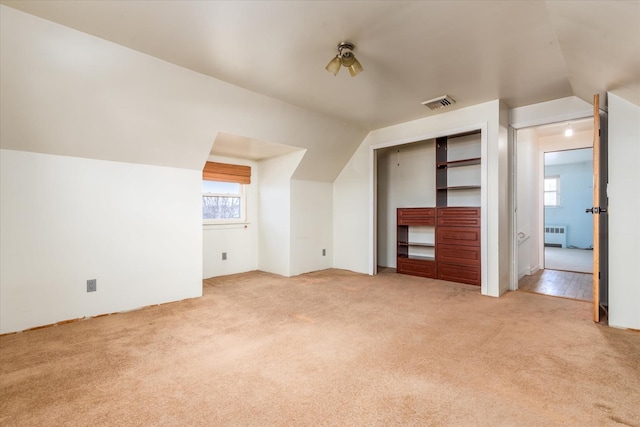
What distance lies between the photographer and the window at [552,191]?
8750 millimetres

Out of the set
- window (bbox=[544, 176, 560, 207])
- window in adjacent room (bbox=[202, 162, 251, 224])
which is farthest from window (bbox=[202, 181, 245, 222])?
window (bbox=[544, 176, 560, 207])

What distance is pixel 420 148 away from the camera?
500 cm

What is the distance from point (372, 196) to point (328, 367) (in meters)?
3.26

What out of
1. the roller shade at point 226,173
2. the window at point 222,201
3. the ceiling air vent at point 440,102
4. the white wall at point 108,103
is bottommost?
the window at point 222,201

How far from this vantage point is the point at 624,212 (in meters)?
2.64

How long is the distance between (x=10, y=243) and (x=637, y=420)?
443cm

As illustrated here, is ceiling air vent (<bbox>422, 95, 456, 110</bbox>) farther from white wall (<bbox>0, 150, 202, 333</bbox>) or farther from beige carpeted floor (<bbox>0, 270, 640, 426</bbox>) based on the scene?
white wall (<bbox>0, 150, 202, 333</bbox>)

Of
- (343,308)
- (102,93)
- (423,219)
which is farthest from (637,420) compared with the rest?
(102,93)

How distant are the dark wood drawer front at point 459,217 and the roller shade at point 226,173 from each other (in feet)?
10.4

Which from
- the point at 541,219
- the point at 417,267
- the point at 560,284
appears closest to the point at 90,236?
the point at 417,267

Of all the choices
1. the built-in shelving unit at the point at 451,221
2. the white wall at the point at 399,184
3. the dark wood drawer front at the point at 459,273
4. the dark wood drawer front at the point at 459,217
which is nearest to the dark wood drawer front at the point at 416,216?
the built-in shelving unit at the point at 451,221

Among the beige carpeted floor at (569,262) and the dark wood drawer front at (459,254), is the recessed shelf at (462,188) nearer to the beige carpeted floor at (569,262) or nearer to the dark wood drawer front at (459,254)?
the dark wood drawer front at (459,254)

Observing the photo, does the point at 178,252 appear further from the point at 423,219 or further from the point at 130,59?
the point at 423,219

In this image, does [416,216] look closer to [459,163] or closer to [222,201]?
[459,163]
